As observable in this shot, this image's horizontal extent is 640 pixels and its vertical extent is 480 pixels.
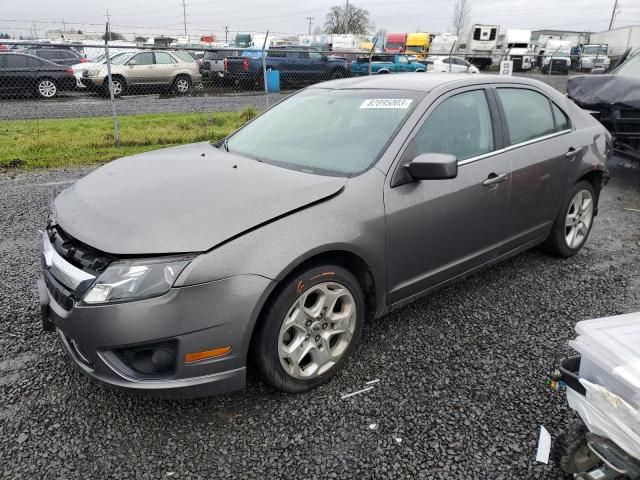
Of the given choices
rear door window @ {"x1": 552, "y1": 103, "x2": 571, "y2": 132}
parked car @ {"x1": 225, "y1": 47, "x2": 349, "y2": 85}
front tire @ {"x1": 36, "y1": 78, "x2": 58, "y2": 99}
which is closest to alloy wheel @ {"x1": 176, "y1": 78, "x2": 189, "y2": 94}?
parked car @ {"x1": 225, "y1": 47, "x2": 349, "y2": 85}

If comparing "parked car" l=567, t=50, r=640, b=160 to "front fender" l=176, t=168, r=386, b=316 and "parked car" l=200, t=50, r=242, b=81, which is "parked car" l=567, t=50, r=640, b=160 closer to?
"front fender" l=176, t=168, r=386, b=316

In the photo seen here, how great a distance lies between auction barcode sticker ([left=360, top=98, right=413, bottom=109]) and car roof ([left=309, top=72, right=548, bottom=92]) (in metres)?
0.14

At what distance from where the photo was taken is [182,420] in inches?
94.5

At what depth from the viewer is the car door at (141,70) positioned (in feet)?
51.1

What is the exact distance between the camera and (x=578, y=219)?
427 cm

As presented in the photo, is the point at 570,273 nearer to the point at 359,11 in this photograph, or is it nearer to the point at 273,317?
the point at 273,317

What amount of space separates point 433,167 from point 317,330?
1052mm

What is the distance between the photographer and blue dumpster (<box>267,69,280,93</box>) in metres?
16.7

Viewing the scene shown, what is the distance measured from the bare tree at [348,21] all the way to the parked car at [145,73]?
55837 millimetres

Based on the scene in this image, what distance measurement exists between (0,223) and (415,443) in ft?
15.4

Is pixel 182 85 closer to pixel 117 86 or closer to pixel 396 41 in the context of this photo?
pixel 117 86

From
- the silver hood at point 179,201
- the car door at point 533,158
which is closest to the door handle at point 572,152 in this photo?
the car door at point 533,158

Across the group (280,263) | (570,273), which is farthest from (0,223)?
(570,273)

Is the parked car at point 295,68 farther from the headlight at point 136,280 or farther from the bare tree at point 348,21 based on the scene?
the bare tree at point 348,21
